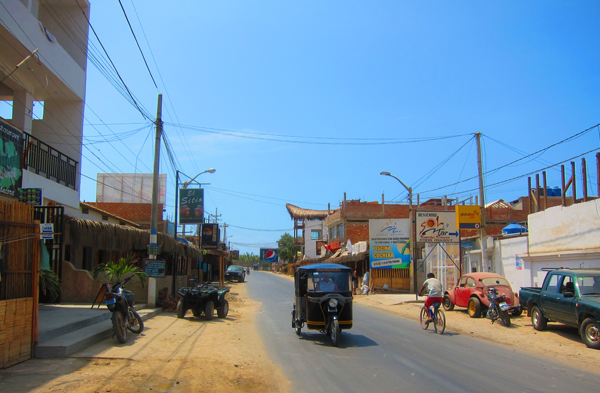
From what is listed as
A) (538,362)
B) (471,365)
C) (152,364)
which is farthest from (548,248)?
(152,364)

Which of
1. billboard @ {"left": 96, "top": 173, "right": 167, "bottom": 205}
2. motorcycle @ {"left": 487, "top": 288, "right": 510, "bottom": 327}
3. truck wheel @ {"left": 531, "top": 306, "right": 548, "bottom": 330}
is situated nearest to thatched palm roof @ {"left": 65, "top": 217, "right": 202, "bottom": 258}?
motorcycle @ {"left": 487, "top": 288, "right": 510, "bottom": 327}

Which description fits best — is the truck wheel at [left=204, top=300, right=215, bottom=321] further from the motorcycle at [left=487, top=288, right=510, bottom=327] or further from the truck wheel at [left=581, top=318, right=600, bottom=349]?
the truck wheel at [left=581, top=318, right=600, bottom=349]

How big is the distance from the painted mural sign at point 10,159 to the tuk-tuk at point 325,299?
8.24m

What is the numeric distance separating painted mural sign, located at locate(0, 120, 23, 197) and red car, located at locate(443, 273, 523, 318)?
1560 cm

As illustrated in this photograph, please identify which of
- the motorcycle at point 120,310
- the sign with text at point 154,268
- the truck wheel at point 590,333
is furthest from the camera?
the sign with text at point 154,268

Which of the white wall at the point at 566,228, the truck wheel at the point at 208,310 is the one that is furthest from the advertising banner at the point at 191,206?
the white wall at the point at 566,228

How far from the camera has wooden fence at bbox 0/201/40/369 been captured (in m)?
7.63

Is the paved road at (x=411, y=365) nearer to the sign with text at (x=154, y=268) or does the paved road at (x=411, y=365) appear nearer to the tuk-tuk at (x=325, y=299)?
the tuk-tuk at (x=325, y=299)

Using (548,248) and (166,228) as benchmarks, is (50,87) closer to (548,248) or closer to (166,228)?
(166,228)

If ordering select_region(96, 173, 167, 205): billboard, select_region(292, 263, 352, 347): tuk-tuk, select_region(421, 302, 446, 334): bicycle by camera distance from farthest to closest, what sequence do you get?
select_region(96, 173, 167, 205): billboard → select_region(421, 302, 446, 334): bicycle → select_region(292, 263, 352, 347): tuk-tuk

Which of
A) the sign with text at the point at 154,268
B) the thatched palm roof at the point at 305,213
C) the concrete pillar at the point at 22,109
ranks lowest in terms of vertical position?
the sign with text at the point at 154,268

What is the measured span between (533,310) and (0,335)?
1361 cm

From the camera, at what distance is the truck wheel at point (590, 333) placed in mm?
10469

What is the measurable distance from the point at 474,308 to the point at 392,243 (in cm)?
1403
